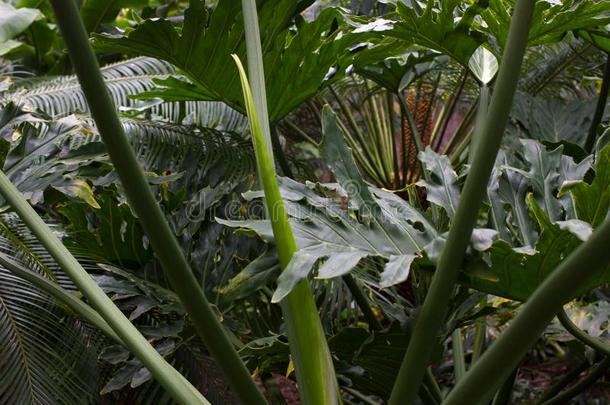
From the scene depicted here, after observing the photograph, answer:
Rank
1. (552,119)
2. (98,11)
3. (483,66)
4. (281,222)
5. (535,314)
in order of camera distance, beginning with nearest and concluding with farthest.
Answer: (535,314), (281,222), (483,66), (552,119), (98,11)

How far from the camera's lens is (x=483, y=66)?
1.53 m

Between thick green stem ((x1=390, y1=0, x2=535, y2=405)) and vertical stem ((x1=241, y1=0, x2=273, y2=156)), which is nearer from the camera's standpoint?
thick green stem ((x1=390, y1=0, x2=535, y2=405))

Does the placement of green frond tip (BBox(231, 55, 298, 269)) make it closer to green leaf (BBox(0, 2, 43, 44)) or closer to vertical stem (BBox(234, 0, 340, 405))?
vertical stem (BBox(234, 0, 340, 405))

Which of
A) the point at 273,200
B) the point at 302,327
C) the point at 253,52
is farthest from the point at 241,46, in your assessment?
the point at 302,327

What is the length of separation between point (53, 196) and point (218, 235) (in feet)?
1.07

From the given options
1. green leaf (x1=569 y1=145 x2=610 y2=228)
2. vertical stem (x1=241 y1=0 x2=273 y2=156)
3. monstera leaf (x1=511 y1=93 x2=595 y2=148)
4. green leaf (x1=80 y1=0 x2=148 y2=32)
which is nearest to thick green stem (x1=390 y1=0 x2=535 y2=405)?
green leaf (x1=569 y1=145 x2=610 y2=228)

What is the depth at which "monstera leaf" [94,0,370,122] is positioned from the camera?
1226mm

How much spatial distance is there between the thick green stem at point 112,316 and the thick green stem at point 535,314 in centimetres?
34

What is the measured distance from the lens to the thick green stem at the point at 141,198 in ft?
2.05

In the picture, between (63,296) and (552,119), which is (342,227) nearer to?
(63,296)

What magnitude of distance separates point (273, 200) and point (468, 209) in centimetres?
27

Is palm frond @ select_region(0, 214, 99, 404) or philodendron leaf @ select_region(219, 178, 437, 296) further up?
philodendron leaf @ select_region(219, 178, 437, 296)

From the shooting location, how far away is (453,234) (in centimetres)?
76

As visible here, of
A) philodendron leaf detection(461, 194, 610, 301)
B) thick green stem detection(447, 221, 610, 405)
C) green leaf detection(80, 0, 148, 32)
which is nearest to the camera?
thick green stem detection(447, 221, 610, 405)
